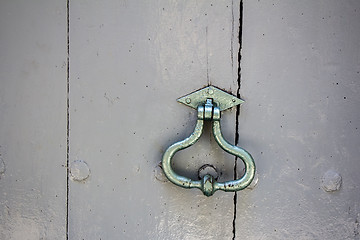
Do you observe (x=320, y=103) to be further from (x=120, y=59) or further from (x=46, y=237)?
(x=46, y=237)

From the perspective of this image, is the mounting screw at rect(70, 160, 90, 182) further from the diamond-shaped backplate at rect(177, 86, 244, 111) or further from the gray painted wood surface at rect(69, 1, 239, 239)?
the diamond-shaped backplate at rect(177, 86, 244, 111)

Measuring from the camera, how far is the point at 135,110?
0.77 m

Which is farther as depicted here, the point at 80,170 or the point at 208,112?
the point at 80,170

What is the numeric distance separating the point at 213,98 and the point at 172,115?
0.29ft

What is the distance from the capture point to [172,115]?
0.77 metres

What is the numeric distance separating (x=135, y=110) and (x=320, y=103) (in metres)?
0.36

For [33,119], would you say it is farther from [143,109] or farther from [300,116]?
[300,116]

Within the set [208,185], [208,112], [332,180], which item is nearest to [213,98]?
[208,112]

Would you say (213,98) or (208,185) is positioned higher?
(213,98)

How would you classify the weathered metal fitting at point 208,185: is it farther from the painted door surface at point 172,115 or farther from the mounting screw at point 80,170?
the mounting screw at point 80,170

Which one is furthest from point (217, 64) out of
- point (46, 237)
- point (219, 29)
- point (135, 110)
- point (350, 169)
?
point (46, 237)

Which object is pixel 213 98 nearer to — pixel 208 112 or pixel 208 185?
pixel 208 112

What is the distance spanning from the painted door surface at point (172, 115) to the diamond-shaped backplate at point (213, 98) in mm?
13

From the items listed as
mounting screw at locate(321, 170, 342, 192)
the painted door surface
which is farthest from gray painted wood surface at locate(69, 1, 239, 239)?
mounting screw at locate(321, 170, 342, 192)
